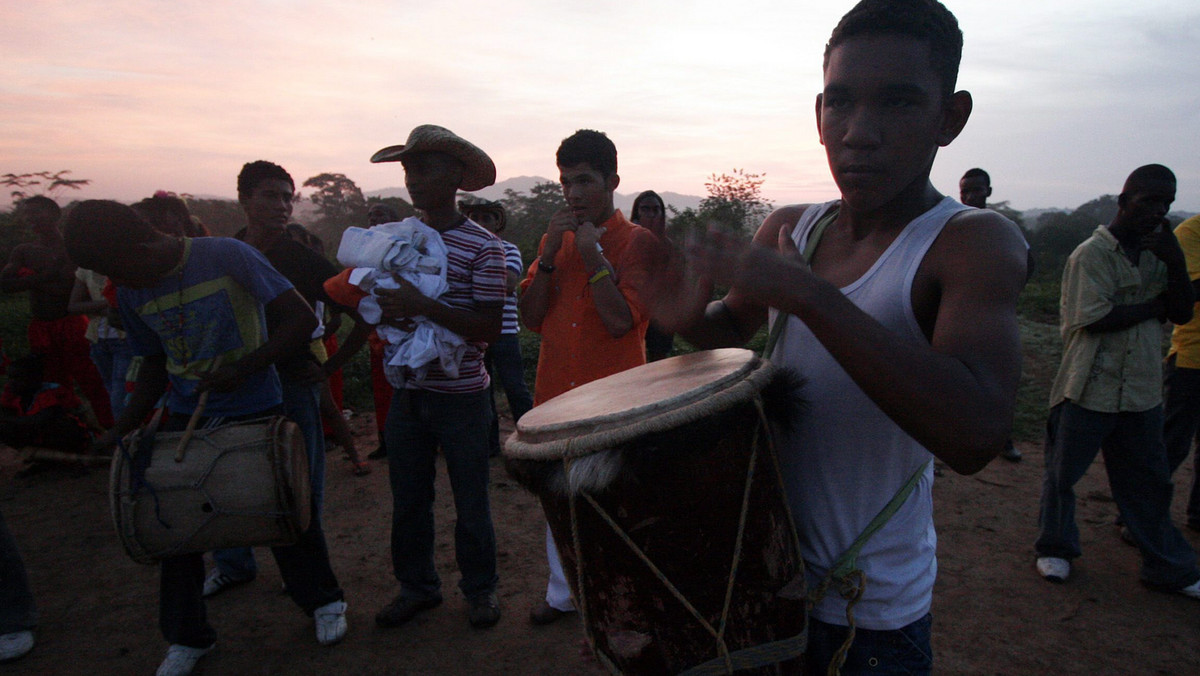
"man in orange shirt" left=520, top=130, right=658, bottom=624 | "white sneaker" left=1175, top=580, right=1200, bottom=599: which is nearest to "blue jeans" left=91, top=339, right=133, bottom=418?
"man in orange shirt" left=520, top=130, right=658, bottom=624

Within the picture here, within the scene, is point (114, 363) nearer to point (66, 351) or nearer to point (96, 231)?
point (66, 351)

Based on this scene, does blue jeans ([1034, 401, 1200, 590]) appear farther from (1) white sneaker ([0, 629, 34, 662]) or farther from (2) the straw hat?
(1) white sneaker ([0, 629, 34, 662])

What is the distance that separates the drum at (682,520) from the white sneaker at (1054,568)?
3489 mm

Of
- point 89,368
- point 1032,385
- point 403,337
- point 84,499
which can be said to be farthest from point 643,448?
point 1032,385

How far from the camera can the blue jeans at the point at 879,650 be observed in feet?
4.42

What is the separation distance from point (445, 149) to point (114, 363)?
373 cm

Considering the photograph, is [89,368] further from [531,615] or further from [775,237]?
[775,237]

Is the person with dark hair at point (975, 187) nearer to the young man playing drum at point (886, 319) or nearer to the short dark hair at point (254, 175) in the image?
the young man playing drum at point (886, 319)

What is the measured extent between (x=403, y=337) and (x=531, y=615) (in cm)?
165

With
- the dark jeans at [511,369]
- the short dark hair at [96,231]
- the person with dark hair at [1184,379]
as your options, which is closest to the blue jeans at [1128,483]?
the person with dark hair at [1184,379]

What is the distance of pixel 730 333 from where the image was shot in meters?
1.70

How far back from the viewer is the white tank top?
1.30 meters

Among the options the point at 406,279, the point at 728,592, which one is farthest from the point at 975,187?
the point at 728,592

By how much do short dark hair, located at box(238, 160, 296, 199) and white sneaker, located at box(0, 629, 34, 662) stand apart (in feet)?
8.62
